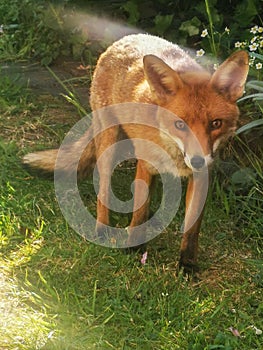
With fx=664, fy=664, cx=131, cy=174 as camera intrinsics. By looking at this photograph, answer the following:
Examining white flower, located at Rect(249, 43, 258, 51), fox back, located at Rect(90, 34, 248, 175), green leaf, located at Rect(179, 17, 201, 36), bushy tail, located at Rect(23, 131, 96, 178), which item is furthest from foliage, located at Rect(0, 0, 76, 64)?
fox back, located at Rect(90, 34, 248, 175)

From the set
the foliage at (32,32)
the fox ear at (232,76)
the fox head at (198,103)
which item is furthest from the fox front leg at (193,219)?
the foliage at (32,32)

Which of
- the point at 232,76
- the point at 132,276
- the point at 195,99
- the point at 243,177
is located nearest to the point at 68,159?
the point at 132,276

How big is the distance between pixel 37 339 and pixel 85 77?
10.5 feet

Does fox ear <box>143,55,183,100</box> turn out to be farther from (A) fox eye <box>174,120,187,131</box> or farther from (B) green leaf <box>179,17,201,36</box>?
(B) green leaf <box>179,17,201,36</box>

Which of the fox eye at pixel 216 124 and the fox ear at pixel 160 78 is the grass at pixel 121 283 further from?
the fox ear at pixel 160 78

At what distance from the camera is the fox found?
131 inches

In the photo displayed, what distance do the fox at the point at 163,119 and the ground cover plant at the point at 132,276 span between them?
0.22 m

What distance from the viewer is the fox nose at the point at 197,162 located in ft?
10.6

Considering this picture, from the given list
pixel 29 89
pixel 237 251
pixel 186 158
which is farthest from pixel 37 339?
pixel 29 89

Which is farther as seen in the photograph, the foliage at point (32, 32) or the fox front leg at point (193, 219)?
the foliage at point (32, 32)

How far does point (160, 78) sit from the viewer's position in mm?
3391

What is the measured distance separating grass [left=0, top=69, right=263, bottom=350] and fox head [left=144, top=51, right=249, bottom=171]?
0.75 meters

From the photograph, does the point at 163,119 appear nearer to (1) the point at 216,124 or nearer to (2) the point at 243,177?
(1) the point at 216,124

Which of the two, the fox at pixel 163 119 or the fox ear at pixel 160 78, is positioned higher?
the fox ear at pixel 160 78
